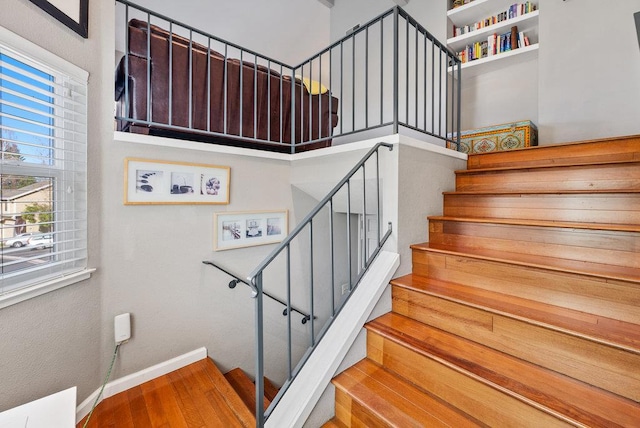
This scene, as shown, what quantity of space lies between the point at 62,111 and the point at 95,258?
2.50 ft

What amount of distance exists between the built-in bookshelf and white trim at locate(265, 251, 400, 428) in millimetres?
3140

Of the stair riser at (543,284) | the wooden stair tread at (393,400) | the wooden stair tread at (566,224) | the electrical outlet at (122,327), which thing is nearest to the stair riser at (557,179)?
the wooden stair tread at (566,224)

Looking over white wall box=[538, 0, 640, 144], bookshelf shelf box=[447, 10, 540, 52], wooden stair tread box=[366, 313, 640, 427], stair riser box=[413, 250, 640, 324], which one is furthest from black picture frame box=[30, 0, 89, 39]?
white wall box=[538, 0, 640, 144]

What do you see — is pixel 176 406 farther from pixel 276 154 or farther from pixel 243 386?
pixel 276 154

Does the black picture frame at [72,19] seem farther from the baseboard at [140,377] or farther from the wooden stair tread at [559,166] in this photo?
the wooden stair tread at [559,166]

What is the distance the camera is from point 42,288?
127 centimetres

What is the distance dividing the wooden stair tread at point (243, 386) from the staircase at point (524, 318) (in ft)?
2.84

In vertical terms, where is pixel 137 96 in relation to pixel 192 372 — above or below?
above

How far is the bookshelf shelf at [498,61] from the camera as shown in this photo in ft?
10.5

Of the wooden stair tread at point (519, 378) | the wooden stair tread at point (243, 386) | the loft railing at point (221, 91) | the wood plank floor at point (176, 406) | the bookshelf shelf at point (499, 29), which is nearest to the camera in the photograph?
the wooden stair tread at point (519, 378)

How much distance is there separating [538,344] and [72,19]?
258 cm

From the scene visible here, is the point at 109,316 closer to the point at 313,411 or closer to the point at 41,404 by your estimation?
the point at 41,404

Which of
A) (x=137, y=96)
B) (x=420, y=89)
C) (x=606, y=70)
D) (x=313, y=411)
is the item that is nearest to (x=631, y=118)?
(x=606, y=70)

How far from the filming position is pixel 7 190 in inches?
45.7
